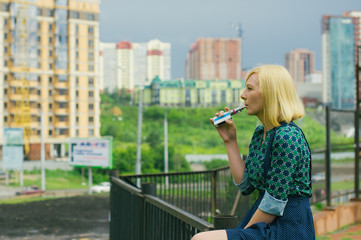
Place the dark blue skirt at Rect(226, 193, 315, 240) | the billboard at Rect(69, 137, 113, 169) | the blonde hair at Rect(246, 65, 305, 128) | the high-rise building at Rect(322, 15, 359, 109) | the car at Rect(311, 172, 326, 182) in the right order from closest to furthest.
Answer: the dark blue skirt at Rect(226, 193, 315, 240)
the blonde hair at Rect(246, 65, 305, 128)
the car at Rect(311, 172, 326, 182)
the billboard at Rect(69, 137, 113, 169)
the high-rise building at Rect(322, 15, 359, 109)

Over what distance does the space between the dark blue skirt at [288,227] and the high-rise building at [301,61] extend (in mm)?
153094

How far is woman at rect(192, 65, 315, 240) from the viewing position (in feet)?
5.46

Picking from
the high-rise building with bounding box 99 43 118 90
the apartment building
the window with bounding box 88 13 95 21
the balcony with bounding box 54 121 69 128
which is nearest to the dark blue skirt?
the balcony with bounding box 54 121 69 128

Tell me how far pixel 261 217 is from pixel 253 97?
456 millimetres

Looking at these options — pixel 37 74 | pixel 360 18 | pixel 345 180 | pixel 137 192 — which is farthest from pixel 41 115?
pixel 360 18

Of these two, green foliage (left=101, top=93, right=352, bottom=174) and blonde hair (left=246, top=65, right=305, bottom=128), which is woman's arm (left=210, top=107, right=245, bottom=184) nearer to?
blonde hair (left=246, top=65, right=305, bottom=128)

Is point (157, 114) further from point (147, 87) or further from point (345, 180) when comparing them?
point (345, 180)

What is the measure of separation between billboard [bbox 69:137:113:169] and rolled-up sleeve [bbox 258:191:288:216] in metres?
33.6

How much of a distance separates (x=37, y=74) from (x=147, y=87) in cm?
3043

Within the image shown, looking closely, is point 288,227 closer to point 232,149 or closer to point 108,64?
point 232,149

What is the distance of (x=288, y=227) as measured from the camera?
168cm

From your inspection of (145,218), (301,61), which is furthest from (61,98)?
(301,61)

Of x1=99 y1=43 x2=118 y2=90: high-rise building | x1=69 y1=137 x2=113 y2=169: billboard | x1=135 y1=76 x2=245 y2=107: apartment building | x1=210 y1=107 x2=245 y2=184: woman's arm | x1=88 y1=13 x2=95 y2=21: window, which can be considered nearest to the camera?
x1=210 y1=107 x2=245 y2=184: woman's arm

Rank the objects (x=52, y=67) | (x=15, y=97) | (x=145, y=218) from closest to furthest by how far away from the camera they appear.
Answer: (x=145, y=218), (x=15, y=97), (x=52, y=67)
